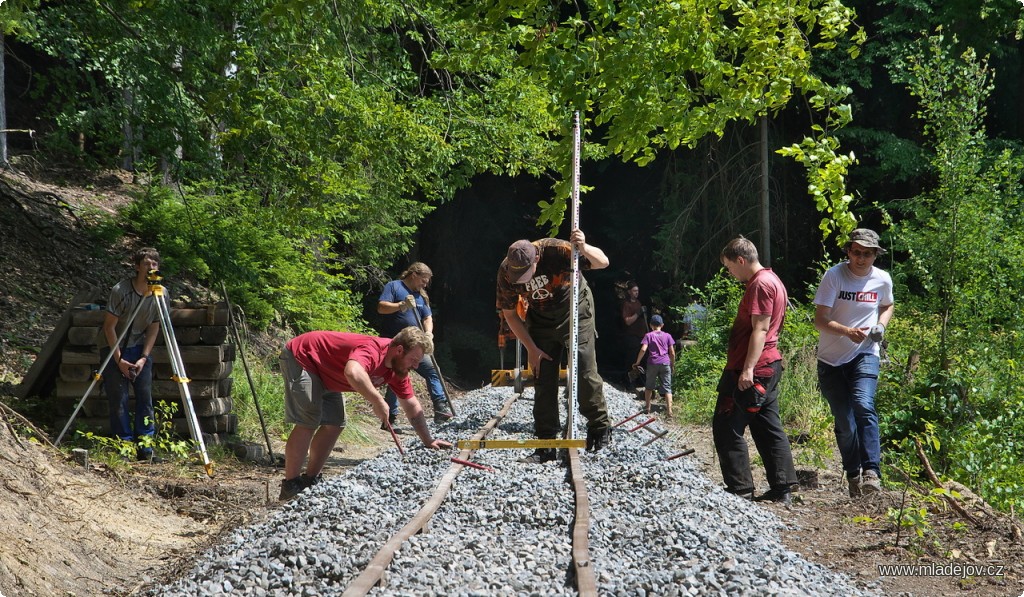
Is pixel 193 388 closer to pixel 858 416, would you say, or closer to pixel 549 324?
pixel 549 324

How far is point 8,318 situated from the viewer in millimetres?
9773

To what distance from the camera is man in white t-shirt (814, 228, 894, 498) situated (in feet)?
20.1

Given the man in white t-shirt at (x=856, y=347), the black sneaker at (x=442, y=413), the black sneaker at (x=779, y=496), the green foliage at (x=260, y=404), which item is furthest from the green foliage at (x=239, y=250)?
the man in white t-shirt at (x=856, y=347)

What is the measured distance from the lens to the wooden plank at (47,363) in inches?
322

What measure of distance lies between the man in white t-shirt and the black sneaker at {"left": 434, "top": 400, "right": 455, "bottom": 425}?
18.0 ft

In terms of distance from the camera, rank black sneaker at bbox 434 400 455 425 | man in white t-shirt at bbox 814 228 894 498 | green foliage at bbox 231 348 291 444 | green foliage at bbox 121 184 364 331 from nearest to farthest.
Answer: man in white t-shirt at bbox 814 228 894 498
green foliage at bbox 231 348 291 444
black sneaker at bbox 434 400 455 425
green foliage at bbox 121 184 364 331

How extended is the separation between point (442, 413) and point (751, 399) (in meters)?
5.53

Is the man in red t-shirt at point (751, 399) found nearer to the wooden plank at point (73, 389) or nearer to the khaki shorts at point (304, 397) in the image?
the khaki shorts at point (304, 397)

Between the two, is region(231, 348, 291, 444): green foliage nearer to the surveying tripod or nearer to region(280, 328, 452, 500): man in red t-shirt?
the surveying tripod

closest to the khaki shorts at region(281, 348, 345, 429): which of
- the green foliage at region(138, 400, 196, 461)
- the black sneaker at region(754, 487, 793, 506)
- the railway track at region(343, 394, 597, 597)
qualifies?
the railway track at region(343, 394, 597, 597)

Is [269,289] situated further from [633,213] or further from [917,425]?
[633,213]

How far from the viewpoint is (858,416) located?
6164 mm

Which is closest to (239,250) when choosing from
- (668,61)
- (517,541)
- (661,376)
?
(661,376)

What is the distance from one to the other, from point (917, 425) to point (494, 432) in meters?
4.05
